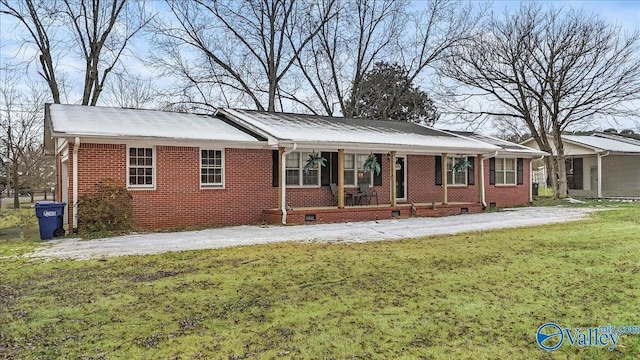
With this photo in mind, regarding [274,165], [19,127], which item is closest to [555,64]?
[274,165]

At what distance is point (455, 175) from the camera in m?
18.2

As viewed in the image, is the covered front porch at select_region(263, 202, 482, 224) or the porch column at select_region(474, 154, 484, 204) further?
the porch column at select_region(474, 154, 484, 204)

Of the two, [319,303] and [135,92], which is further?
[135,92]

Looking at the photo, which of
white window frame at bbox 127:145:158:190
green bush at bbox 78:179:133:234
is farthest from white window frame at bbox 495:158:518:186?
green bush at bbox 78:179:133:234

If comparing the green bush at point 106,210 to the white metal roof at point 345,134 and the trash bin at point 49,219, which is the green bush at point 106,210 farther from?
the white metal roof at point 345,134

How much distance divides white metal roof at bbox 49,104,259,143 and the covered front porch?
230 centimetres

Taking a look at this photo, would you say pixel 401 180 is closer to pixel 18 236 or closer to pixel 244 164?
pixel 244 164

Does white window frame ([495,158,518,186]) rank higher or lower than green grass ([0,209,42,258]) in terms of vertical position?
higher

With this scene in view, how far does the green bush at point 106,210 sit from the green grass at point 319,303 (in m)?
3.37

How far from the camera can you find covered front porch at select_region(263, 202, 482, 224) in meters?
13.4

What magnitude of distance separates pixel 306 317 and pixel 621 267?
485 centimetres

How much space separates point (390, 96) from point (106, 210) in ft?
74.8

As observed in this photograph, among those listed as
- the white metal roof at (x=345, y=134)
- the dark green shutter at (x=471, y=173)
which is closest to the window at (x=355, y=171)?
the white metal roof at (x=345, y=134)

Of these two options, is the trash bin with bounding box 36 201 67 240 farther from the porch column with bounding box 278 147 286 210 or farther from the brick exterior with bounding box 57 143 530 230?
the porch column with bounding box 278 147 286 210
